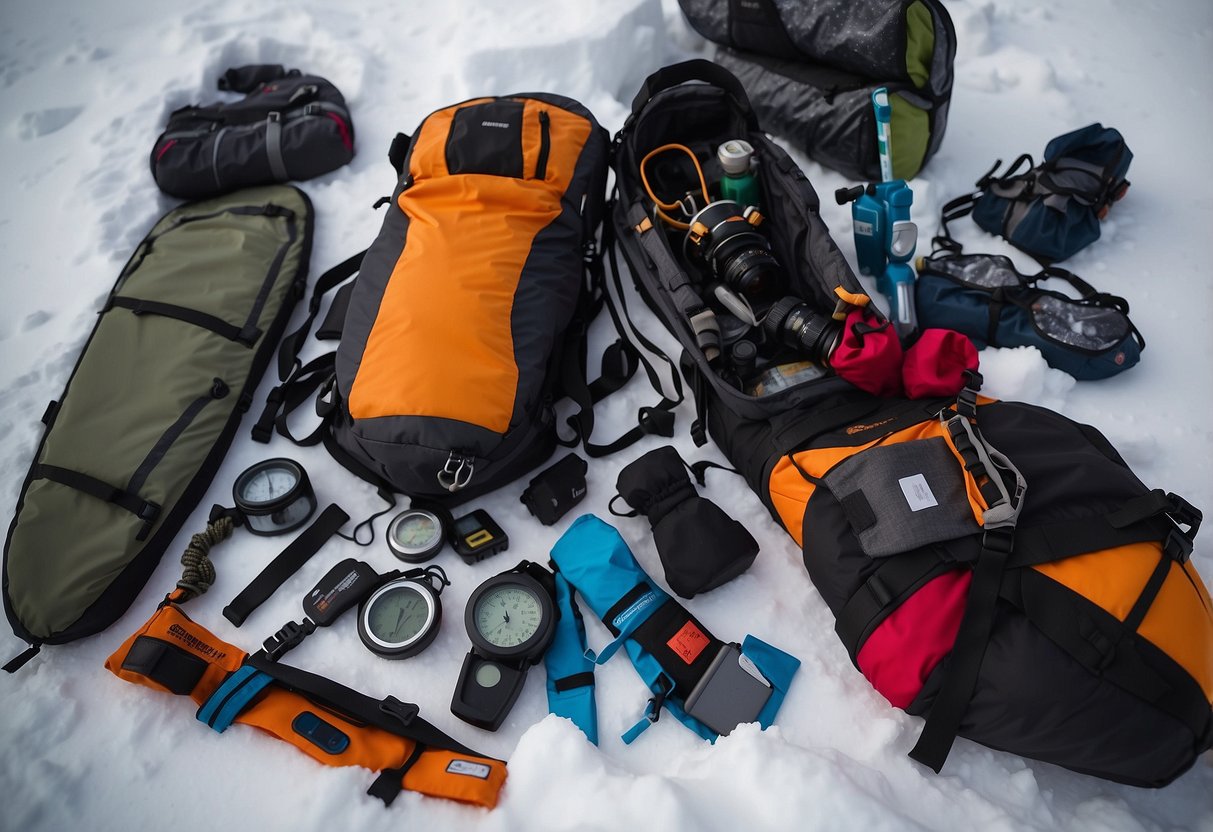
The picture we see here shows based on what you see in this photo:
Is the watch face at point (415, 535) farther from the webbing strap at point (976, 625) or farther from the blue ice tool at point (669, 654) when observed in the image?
the webbing strap at point (976, 625)

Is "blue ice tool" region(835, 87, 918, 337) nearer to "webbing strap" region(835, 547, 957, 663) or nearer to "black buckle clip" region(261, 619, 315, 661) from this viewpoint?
"webbing strap" region(835, 547, 957, 663)

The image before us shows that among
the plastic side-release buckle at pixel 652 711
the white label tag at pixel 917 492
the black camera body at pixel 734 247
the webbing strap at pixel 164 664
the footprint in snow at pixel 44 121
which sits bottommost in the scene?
the plastic side-release buckle at pixel 652 711

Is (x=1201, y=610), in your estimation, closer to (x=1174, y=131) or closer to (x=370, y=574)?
(x=370, y=574)

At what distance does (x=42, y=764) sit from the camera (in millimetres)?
1653

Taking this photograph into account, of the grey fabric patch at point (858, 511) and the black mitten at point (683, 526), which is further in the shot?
the black mitten at point (683, 526)

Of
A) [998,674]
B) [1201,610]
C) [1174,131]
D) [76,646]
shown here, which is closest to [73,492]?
[76,646]

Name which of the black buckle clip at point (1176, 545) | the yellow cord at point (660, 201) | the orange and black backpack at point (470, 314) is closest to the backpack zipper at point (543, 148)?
the orange and black backpack at point (470, 314)

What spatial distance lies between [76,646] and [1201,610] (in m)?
2.72

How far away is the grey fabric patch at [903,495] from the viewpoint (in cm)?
163

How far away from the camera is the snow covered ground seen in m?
1.58

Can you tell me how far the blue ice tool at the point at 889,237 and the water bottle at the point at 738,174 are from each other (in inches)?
11.9

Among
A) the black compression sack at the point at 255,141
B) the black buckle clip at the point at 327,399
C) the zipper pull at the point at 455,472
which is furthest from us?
the black compression sack at the point at 255,141

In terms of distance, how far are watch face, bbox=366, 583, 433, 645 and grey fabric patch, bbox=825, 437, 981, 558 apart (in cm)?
112

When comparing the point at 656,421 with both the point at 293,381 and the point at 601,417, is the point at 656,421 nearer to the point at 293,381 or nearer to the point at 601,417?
the point at 601,417
